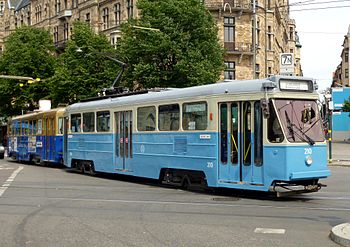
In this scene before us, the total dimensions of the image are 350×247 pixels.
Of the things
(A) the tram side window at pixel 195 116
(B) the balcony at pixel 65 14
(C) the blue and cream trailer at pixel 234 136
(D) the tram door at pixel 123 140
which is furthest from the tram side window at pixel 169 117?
(B) the balcony at pixel 65 14

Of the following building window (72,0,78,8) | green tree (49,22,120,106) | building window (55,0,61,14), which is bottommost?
green tree (49,22,120,106)

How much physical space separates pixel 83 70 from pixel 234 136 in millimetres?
27135

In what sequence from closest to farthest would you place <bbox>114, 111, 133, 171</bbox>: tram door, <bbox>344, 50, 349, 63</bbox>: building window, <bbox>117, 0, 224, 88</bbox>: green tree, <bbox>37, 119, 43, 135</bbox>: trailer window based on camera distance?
<bbox>114, 111, 133, 171</bbox>: tram door → <bbox>37, 119, 43, 135</bbox>: trailer window → <bbox>117, 0, 224, 88</bbox>: green tree → <bbox>344, 50, 349, 63</bbox>: building window

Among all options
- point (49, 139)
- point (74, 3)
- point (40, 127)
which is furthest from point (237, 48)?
point (49, 139)

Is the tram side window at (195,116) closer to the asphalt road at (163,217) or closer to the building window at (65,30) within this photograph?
the asphalt road at (163,217)

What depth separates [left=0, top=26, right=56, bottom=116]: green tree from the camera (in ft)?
155

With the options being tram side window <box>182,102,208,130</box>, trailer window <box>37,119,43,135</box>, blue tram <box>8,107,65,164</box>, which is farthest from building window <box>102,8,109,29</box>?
tram side window <box>182,102,208,130</box>

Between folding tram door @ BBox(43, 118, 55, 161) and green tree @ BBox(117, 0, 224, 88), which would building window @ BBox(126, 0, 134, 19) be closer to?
green tree @ BBox(117, 0, 224, 88)

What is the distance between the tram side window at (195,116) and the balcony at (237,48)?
31372 millimetres

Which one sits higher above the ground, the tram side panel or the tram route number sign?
the tram route number sign

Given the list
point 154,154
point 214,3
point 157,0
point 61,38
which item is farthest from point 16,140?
point 61,38

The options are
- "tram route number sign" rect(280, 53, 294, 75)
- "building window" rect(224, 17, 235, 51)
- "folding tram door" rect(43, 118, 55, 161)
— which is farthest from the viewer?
"building window" rect(224, 17, 235, 51)

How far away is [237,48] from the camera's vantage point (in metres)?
45.5

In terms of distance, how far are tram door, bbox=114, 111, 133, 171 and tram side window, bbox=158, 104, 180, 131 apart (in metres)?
1.84
